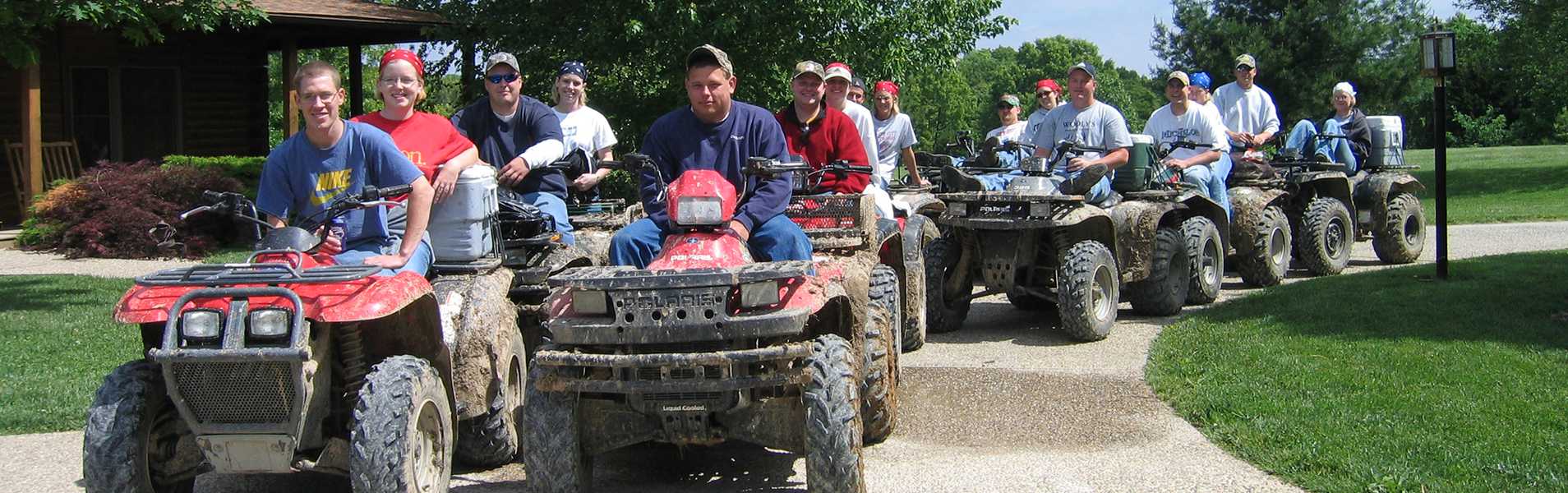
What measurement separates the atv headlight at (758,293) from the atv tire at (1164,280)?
6.30 m

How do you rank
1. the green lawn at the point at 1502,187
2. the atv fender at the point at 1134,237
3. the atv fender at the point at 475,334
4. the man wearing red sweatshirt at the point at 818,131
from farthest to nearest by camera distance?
the green lawn at the point at 1502,187 → the atv fender at the point at 1134,237 → the man wearing red sweatshirt at the point at 818,131 → the atv fender at the point at 475,334

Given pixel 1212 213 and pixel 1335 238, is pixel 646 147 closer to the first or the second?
Answer: pixel 1212 213

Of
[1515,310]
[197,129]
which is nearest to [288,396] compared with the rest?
[1515,310]

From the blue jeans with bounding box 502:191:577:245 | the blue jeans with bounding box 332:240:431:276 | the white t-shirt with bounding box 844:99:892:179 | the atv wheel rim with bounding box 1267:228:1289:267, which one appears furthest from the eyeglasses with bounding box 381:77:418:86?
the atv wheel rim with bounding box 1267:228:1289:267

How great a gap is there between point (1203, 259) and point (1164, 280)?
927mm

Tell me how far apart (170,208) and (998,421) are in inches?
526

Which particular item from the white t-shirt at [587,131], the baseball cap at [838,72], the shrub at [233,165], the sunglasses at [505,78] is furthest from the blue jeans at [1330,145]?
the shrub at [233,165]

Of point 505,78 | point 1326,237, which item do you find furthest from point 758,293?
point 1326,237

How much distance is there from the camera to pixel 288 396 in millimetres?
4855

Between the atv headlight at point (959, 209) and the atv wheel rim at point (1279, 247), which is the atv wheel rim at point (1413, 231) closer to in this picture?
the atv wheel rim at point (1279, 247)

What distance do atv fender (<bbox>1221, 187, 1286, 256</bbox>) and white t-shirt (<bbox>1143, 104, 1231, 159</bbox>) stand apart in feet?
1.96

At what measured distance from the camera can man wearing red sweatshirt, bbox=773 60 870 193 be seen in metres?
8.77

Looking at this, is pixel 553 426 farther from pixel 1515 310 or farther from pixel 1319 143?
pixel 1319 143

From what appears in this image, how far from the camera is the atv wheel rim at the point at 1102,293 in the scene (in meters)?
A: 10.2
